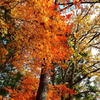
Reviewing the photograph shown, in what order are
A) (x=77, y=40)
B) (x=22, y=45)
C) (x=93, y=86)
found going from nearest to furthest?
(x=22, y=45) < (x=77, y=40) < (x=93, y=86)

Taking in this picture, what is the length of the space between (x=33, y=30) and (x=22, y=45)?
1.87m

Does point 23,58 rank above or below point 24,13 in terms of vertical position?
below

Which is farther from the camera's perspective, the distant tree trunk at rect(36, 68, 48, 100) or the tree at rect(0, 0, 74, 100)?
the distant tree trunk at rect(36, 68, 48, 100)

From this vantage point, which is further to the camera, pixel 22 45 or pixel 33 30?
pixel 22 45

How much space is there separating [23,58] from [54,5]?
15.2 ft

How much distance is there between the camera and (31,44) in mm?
6355

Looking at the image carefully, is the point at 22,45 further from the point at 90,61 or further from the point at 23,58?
the point at 90,61

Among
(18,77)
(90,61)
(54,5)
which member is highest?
(54,5)

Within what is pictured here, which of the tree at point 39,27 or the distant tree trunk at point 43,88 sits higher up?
the tree at point 39,27

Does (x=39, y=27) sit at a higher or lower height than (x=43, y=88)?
higher

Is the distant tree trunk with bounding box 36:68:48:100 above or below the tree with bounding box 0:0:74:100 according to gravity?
below

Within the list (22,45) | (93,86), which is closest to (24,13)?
(22,45)

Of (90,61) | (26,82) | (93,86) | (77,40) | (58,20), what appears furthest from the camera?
(93,86)

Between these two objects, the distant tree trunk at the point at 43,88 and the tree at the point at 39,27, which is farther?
the distant tree trunk at the point at 43,88
